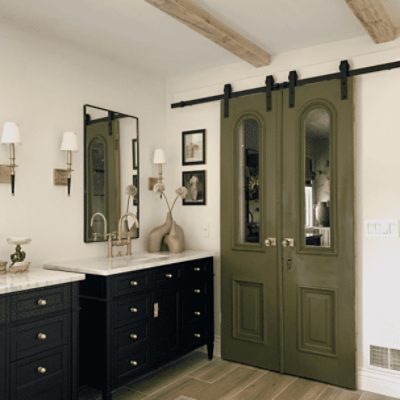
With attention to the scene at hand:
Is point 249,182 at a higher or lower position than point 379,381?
higher

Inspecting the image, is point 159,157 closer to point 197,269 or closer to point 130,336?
point 197,269

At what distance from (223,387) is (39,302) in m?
1.55

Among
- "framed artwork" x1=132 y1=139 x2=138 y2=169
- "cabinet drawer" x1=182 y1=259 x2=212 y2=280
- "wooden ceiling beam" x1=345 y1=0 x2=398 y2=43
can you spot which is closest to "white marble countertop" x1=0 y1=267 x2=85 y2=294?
"cabinet drawer" x1=182 y1=259 x2=212 y2=280

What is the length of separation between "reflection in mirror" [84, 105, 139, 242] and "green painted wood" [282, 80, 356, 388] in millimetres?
1295

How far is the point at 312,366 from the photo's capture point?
10.8 feet

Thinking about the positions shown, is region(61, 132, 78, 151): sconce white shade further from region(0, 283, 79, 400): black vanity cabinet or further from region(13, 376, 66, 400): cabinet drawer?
region(13, 376, 66, 400): cabinet drawer

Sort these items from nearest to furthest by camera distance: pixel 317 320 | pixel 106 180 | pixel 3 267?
pixel 3 267 < pixel 317 320 < pixel 106 180

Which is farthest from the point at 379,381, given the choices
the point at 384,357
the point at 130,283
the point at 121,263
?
the point at 121,263

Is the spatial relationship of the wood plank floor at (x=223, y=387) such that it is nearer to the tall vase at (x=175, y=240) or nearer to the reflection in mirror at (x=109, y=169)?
the tall vase at (x=175, y=240)

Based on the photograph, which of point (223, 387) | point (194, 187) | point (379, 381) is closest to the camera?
point (379, 381)

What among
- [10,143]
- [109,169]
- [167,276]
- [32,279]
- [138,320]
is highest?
[10,143]

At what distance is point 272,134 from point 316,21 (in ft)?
2.97

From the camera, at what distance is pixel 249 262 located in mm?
3605

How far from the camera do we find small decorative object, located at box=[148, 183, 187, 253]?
371cm
